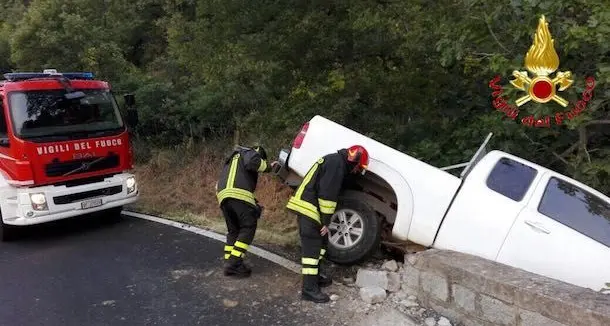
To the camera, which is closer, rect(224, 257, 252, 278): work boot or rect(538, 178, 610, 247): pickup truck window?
rect(538, 178, 610, 247): pickup truck window

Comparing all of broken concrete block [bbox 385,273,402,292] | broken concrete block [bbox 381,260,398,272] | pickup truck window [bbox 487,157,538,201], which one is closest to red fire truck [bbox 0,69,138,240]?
broken concrete block [bbox 381,260,398,272]

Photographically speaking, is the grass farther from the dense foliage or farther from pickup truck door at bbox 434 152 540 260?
pickup truck door at bbox 434 152 540 260

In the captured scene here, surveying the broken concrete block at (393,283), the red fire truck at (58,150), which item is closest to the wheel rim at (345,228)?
the broken concrete block at (393,283)

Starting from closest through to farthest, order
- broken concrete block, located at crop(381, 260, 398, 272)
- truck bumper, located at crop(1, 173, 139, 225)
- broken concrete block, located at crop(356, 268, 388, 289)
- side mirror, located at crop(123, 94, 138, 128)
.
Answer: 1. broken concrete block, located at crop(356, 268, 388, 289)
2. broken concrete block, located at crop(381, 260, 398, 272)
3. truck bumper, located at crop(1, 173, 139, 225)
4. side mirror, located at crop(123, 94, 138, 128)

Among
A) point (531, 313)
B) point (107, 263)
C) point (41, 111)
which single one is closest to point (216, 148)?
point (41, 111)

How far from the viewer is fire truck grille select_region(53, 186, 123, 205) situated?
726 centimetres

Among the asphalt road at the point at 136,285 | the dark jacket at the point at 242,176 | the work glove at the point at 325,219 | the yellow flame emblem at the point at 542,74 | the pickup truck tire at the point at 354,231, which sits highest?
the yellow flame emblem at the point at 542,74

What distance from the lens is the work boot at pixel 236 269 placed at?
221 inches

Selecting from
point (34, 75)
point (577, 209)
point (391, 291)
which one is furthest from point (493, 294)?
point (34, 75)

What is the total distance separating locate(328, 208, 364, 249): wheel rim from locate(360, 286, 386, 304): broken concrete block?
53 cm

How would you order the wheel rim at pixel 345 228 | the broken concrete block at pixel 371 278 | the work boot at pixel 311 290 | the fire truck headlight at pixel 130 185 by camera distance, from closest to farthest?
the work boot at pixel 311 290 → the broken concrete block at pixel 371 278 → the wheel rim at pixel 345 228 → the fire truck headlight at pixel 130 185

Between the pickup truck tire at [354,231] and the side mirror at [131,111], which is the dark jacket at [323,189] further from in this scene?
the side mirror at [131,111]

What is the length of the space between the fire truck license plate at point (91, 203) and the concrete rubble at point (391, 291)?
12.9 feet

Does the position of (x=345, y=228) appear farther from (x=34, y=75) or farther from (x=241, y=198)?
(x=34, y=75)
